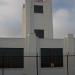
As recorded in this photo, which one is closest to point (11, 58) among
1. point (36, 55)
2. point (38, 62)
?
point (36, 55)

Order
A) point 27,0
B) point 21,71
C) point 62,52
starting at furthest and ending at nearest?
point 27,0, point 62,52, point 21,71

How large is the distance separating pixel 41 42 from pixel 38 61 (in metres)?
2.54

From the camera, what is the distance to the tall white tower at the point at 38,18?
1511 inches

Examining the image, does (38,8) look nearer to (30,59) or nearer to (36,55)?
(36,55)

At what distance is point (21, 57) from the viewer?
32031 millimetres

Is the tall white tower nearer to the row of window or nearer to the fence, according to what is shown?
the row of window

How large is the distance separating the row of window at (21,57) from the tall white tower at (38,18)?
16.0 ft

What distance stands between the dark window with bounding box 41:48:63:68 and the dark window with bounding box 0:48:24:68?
2646 millimetres

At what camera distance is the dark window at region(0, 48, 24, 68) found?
104 ft

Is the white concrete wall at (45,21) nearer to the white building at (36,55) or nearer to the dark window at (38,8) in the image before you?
the dark window at (38,8)


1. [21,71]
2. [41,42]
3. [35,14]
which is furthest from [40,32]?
[21,71]

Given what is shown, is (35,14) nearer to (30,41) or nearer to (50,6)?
(50,6)

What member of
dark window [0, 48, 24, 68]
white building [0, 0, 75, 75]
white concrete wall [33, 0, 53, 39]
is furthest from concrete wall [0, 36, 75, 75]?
white concrete wall [33, 0, 53, 39]

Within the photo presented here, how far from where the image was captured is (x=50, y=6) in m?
40.3
